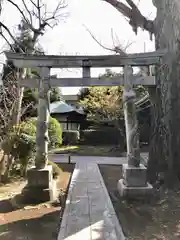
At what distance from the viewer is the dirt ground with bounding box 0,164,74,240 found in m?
4.94

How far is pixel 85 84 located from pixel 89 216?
350cm

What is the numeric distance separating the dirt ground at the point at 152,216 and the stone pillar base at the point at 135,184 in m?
0.20

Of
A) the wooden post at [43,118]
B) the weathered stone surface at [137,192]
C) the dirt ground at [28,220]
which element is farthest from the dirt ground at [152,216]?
the wooden post at [43,118]

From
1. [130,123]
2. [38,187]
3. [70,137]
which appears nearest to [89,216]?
[38,187]

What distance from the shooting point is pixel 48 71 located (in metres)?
7.84

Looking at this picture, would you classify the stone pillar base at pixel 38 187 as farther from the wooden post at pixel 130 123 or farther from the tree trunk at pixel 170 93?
the tree trunk at pixel 170 93

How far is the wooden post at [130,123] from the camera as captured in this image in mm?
7605

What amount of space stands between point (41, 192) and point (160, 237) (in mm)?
3307

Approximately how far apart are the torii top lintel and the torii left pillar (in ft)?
0.82

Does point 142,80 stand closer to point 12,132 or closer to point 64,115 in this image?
point 12,132

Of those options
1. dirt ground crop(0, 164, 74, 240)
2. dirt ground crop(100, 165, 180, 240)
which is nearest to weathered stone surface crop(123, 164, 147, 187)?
dirt ground crop(100, 165, 180, 240)

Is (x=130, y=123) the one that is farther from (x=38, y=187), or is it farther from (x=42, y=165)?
(x=38, y=187)

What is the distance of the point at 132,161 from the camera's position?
7.60 m

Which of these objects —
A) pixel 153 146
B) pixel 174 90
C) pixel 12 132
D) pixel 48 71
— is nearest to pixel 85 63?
pixel 48 71
